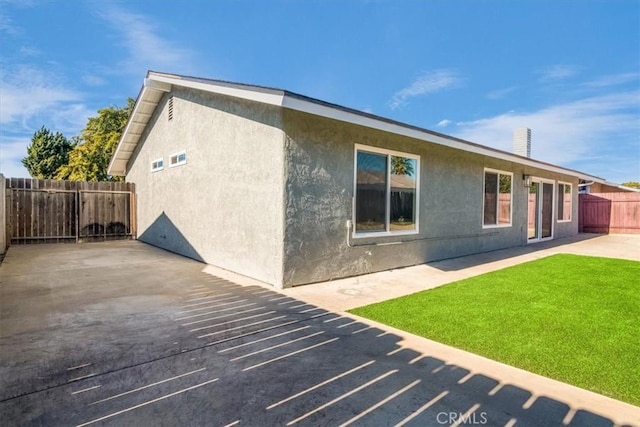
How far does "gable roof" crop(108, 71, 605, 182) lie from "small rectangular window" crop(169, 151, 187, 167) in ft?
6.33

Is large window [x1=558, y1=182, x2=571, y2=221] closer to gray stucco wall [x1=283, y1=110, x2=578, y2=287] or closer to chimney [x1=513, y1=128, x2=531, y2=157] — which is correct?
chimney [x1=513, y1=128, x2=531, y2=157]

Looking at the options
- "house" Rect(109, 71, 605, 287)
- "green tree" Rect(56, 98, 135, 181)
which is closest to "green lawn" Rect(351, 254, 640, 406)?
"house" Rect(109, 71, 605, 287)

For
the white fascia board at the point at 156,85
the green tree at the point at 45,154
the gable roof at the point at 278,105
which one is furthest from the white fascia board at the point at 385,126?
the green tree at the point at 45,154

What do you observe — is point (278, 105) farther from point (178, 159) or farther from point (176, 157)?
point (176, 157)

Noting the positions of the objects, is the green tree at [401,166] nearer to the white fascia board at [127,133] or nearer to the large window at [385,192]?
the large window at [385,192]

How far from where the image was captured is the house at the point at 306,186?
6.30 meters

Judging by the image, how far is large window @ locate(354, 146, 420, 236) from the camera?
24.2ft

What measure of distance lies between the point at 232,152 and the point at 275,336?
15.5ft

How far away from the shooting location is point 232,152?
24.7 ft

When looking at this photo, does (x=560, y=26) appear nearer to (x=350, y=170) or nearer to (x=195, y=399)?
(x=350, y=170)

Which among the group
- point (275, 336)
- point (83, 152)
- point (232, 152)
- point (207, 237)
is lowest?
point (275, 336)

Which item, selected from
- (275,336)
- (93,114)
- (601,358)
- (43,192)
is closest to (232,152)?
(275,336)

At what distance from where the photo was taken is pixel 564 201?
15.9 meters

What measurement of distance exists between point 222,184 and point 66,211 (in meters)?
8.68
